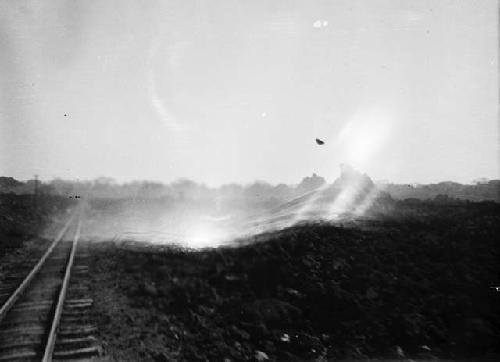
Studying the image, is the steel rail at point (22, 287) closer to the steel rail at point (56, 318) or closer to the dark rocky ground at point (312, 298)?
the steel rail at point (56, 318)

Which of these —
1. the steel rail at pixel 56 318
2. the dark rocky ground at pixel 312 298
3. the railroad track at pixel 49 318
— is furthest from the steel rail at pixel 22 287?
the dark rocky ground at pixel 312 298

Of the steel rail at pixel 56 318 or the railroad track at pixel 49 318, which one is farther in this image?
the railroad track at pixel 49 318

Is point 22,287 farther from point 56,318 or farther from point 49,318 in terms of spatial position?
point 56,318

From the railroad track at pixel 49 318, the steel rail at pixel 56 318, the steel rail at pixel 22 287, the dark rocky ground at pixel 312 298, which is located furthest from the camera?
the steel rail at pixel 22 287

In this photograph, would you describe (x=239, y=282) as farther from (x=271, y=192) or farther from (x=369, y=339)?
(x=271, y=192)

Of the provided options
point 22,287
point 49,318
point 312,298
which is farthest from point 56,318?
point 312,298

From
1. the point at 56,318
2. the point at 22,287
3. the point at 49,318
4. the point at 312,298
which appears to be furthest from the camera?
the point at 22,287
